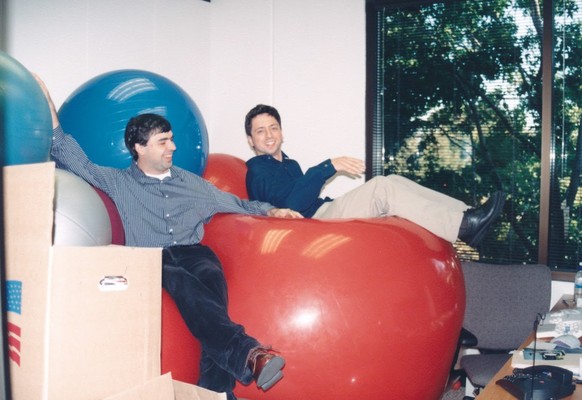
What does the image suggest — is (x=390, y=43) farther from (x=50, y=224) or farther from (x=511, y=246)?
(x=50, y=224)

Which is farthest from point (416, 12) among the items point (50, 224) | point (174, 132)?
point (50, 224)

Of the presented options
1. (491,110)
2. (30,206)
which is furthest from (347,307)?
(491,110)

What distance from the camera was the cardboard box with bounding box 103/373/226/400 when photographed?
5.03 feet

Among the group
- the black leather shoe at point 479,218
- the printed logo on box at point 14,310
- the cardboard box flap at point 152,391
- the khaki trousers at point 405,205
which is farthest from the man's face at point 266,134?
the printed logo on box at point 14,310

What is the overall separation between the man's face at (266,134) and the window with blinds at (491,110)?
35.4 inches

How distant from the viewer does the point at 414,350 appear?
7.41 feet

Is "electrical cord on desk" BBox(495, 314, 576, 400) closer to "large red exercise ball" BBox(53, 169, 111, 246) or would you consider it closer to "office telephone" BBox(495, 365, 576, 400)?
"office telephone" BBox(495, 365, 576, 400)

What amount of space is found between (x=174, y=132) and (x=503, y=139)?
1981 millimetres

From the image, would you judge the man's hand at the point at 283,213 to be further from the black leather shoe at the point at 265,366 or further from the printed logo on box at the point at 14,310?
the printed logo on box at the point at 14,310

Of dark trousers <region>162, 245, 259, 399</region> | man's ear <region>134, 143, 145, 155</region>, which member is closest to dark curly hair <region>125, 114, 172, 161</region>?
man's ear <region>134, 143, 145, 155</region>

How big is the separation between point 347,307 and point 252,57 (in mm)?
2524

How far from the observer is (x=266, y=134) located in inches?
126

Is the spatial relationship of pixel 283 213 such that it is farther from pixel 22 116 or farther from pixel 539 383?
pixel 539 383

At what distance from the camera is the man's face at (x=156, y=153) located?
8.41ft
